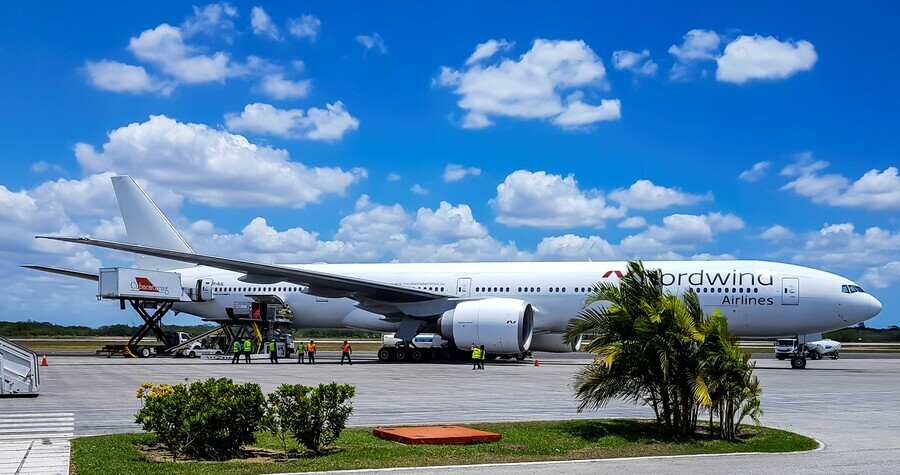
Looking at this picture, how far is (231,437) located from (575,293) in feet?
78.6

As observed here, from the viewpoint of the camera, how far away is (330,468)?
361 inches

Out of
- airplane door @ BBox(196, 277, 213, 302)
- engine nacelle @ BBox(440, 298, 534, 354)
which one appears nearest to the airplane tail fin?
airplane door @ BBox(196, 277, 213, 302)

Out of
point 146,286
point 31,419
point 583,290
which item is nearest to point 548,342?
point 583,290

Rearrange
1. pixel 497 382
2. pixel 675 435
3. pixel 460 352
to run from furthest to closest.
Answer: pixel 460 352 < pixel 497 382 < pixel 675 435

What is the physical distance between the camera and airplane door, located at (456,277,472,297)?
35.1 meters

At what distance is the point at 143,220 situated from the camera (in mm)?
43938

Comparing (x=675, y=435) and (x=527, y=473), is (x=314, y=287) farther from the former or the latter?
(x=527, y=473)

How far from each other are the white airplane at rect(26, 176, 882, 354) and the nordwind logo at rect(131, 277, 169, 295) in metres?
3.57

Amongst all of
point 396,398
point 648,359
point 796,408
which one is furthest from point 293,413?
point 796,408

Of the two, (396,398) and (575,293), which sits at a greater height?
(575,293)

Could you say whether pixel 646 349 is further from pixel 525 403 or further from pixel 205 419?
pixel 205 419

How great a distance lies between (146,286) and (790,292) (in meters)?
28.4

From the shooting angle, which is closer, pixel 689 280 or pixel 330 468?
pixel 330 468

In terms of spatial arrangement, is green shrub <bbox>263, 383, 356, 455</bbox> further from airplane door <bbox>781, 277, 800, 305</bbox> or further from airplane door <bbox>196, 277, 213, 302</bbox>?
airplane door <bbox>196, 277, 213, 302</bbox>
